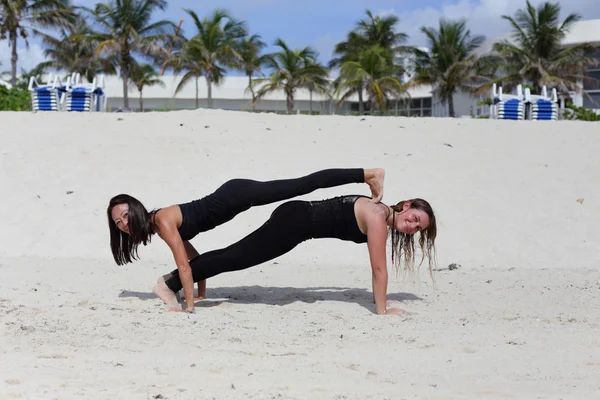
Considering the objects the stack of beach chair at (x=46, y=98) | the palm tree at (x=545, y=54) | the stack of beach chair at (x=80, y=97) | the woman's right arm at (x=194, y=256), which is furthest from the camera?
the palm tree at (x=545, y=54)

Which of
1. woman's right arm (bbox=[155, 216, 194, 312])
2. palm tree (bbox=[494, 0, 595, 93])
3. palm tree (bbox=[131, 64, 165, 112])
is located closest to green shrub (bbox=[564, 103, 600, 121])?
palm tree (bbox=[494, 0, 595, 93])

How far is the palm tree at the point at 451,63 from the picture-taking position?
39.2 m

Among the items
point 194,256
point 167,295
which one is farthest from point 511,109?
point 167,295

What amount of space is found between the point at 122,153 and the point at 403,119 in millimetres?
5133

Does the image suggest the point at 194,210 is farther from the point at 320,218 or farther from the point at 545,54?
the point at 545,54

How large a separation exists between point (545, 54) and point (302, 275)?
33305 mm

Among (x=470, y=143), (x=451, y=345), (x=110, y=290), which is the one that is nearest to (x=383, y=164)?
(x=470, y=143)

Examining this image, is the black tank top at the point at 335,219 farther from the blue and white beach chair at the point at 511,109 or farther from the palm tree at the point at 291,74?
the palm tree at the point at 291,74

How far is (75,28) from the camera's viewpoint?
3872cm

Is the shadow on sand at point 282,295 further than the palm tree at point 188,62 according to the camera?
No

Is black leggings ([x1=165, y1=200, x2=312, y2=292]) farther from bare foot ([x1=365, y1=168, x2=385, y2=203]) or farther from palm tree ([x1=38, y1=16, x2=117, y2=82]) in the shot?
palm tree ([x1=38, y1=16, x2=117, y2=82])

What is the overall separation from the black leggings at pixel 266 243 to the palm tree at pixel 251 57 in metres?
34.9

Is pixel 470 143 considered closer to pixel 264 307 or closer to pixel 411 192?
pixel 411 192

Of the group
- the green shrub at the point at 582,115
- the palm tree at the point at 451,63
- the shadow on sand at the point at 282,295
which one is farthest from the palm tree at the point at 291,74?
the shadow on sand at the point at 282,295
